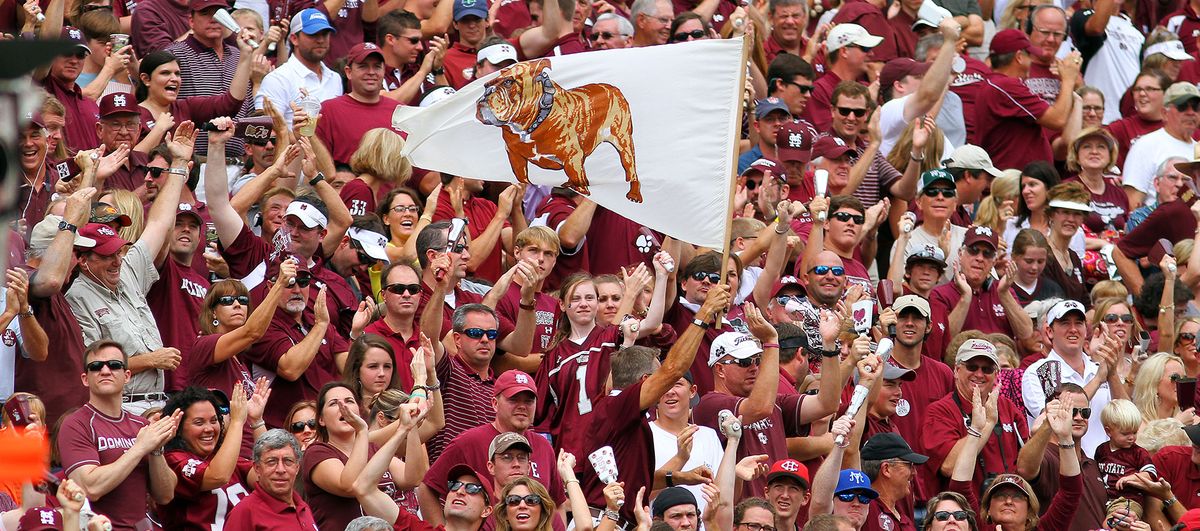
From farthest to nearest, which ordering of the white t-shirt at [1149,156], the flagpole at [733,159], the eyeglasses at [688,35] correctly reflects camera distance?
the white t-shirt at [1149,156], the eyeglasses at [688,35], the flagpole at [733,159]

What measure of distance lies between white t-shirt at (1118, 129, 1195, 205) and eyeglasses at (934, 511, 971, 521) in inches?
260

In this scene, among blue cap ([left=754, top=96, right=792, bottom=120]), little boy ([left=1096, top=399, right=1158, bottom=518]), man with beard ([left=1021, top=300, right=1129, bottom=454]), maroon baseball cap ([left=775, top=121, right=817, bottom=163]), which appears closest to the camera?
little boy ([left=1096, top=399, right=1158, bottom=518])

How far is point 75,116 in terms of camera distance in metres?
11.4

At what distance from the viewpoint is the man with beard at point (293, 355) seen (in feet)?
30.6

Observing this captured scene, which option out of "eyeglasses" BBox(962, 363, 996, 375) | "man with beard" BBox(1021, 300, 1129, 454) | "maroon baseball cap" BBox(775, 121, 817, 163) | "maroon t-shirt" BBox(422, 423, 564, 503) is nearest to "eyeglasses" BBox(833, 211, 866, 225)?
"maroon baseball cap" BBox(775, 121, 817, 163)

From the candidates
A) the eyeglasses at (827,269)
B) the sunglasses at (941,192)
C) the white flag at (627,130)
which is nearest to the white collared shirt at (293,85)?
the white flag at (627,130)

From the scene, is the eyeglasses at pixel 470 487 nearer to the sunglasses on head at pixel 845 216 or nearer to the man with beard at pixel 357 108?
the man with beard at pixel 357 108

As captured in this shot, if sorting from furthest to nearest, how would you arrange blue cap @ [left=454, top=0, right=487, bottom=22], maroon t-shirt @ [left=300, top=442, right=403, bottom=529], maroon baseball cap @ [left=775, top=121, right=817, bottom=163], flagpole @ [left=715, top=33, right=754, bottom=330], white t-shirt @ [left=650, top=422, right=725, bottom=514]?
1. blue cap @ [left=454, top=0, right=487, bottom=22]
2. maroon baseball cap @ [left=775, top=121, right=817, bottom=163]
3. flagpole @ [left=715, top=33, right=754, bottom=330]
4. white t-shirt @ [left=650, top=422, right=725, bottom=514]
5. maroon t-shirt @ [left=300, top=442, right=403, bottom=529]

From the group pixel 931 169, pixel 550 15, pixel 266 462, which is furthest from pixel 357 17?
pixel 266 462

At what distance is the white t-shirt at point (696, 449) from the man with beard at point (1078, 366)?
9.52 feet

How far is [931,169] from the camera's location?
13547mm

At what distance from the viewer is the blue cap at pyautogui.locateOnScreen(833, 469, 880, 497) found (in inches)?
359

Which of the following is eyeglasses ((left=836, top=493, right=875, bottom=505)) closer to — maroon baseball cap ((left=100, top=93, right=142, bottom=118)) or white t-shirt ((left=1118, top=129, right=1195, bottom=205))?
maroon baseball cap ((left=100, top=93, right=142, bottom=118))

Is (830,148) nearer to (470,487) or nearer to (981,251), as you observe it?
(981,251)
